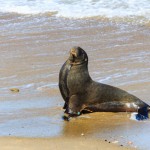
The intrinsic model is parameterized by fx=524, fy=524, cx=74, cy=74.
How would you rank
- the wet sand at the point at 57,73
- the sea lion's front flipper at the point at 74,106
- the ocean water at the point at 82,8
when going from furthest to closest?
the ocean water at the point at 82,8
the sea lion's front flipper at the point at 74,106
the wet sand at the point at 57,73

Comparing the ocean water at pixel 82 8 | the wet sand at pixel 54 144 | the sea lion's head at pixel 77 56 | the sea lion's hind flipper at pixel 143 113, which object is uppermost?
the sea lion's head at pixel 77 56

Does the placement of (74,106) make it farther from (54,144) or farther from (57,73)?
(57,73)

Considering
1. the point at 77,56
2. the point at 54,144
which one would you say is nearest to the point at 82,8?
the point at 77,56

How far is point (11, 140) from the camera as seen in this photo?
4.52 metres

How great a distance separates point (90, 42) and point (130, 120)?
4104 mm

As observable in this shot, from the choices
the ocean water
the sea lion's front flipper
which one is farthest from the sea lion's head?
the ocean water

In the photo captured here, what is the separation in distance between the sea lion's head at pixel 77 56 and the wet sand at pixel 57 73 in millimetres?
525

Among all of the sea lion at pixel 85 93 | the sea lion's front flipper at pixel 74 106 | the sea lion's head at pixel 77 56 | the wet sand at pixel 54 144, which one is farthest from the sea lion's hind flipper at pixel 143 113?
the wet sand at pixel 54 144

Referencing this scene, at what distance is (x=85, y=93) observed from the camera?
567 centimetres

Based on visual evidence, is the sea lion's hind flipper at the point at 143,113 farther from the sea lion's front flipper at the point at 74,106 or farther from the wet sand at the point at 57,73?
the sea lion's front flipper at the point at 74,106

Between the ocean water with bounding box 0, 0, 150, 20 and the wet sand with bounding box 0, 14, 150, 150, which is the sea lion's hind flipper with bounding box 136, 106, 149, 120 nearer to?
the wet sand with bounding box 0, 14, 150, 150

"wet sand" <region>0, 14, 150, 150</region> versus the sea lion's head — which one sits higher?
the sea lion's head

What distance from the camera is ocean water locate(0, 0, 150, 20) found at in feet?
39.0

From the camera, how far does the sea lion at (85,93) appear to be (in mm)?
5590
